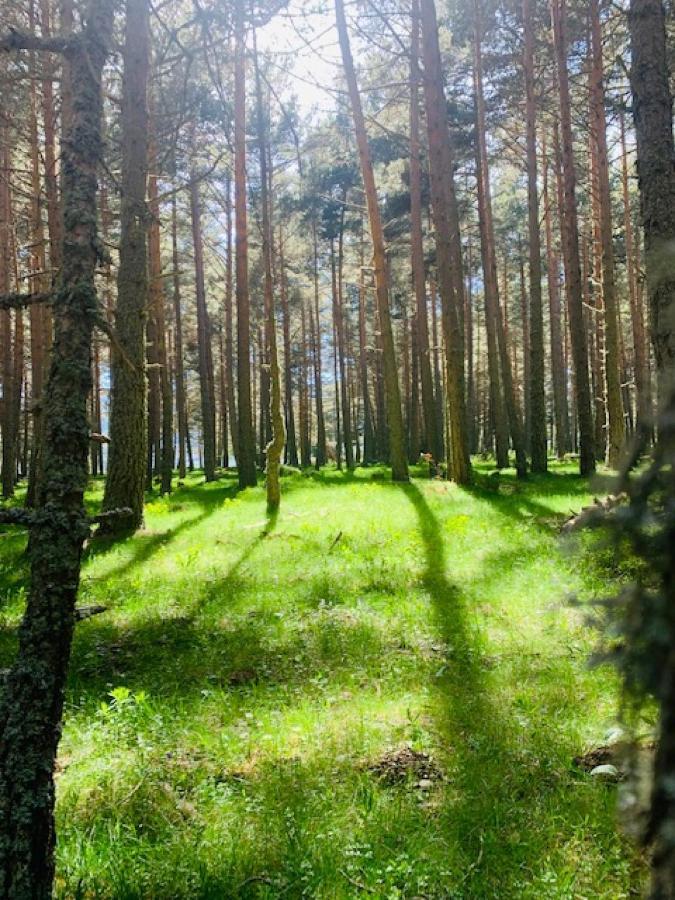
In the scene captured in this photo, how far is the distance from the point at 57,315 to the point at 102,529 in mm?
7689

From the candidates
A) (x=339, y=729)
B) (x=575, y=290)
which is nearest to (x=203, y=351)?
(x=575, y=290)

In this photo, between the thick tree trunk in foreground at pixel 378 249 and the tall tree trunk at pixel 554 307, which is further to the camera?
the tall tree trunk at pixel 554 307

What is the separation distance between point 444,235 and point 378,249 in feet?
5.30

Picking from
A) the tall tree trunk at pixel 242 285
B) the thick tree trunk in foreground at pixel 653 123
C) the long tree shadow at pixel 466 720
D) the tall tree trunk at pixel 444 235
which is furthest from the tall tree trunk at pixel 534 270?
the long tree shadow at pixel 466 720

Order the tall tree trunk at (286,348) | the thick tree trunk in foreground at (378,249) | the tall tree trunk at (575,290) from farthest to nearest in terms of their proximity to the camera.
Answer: the tall tree trunk at (286,348) < the tall tree trunk at (575,290) < the thick tree trunk in foreground at (378,249)

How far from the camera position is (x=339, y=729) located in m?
3.76

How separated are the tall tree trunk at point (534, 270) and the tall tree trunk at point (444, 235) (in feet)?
10.0

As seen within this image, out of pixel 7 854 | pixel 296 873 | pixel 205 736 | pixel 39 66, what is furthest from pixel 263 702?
pixel 39 66

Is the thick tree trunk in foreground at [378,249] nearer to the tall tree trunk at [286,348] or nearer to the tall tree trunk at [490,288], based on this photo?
the tall tree trunk at [490,288]

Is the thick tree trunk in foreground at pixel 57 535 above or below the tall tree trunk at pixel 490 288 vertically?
below

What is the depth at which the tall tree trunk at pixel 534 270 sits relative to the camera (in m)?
14.7

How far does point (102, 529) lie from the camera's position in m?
9.46

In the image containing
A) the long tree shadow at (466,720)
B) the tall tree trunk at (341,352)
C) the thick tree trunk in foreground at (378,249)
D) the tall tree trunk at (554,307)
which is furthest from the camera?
the tall tree trunk at (341,352)

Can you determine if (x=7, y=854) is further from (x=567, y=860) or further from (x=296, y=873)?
(x=567, y=860)
